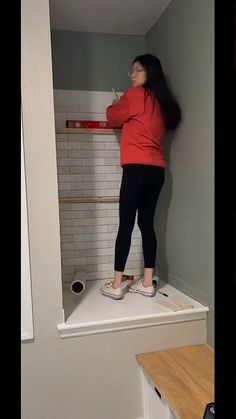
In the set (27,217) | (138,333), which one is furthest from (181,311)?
(27,217)

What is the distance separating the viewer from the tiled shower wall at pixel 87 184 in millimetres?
2162

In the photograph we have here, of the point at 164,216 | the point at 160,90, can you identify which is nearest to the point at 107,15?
the point at 160,90

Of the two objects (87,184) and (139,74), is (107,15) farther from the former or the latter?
(87,184)

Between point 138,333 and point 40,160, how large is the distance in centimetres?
89

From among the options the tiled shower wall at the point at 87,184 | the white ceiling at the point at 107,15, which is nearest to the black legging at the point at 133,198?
the tiled shower wall at the point at 87,184

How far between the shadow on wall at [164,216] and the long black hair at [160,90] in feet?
0.46

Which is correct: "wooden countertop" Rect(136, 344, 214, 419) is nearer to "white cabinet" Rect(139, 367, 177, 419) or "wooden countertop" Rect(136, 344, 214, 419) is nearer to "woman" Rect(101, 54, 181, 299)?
"white cabinet" Rect(139, 367, 177, 419)

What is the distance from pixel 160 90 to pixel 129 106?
0.18 m

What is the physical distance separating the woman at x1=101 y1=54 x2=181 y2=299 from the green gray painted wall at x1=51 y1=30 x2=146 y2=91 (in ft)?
1.42

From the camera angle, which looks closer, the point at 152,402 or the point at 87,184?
the point at 152,402

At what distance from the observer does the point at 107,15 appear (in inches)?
78.5

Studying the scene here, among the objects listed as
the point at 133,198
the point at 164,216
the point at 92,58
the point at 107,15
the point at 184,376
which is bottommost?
the point at 184,376

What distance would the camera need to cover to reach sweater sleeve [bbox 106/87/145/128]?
5.78 feet
